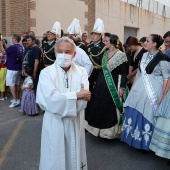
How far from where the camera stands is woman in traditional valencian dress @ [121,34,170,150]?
396 centimetres

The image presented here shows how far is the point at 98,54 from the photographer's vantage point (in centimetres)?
518

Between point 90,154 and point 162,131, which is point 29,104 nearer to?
point 90,154

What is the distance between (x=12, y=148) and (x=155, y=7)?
15797mm

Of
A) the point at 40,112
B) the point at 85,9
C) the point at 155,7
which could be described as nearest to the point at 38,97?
the point at 40,112

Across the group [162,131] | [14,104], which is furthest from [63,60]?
[14,104]

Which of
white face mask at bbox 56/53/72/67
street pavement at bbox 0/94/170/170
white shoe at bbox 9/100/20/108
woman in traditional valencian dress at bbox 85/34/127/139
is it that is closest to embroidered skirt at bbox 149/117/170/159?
street pavement at bbox 0/94/170/170

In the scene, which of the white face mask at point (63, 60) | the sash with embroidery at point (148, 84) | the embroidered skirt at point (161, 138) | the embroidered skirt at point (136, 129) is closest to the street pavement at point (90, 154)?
the embroidered skirt at point (136, 129)

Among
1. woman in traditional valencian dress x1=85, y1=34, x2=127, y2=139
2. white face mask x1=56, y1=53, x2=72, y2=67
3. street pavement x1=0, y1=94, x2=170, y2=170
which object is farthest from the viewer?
woman in traditional valencian dress x1=85, y1=34, x2=127, y2=139

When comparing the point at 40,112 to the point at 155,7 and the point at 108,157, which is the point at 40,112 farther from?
the point at 155,7

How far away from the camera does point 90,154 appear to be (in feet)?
13.7

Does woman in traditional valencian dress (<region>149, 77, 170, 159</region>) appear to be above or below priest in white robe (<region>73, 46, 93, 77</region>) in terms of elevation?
below

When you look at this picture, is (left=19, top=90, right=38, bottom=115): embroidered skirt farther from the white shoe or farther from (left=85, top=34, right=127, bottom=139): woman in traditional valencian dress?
(left=85, top=34, right=127, bottom=139): woman in traditional valencian dress

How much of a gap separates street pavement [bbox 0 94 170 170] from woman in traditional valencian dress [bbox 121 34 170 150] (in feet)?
0.78

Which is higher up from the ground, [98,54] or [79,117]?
[98,54]
